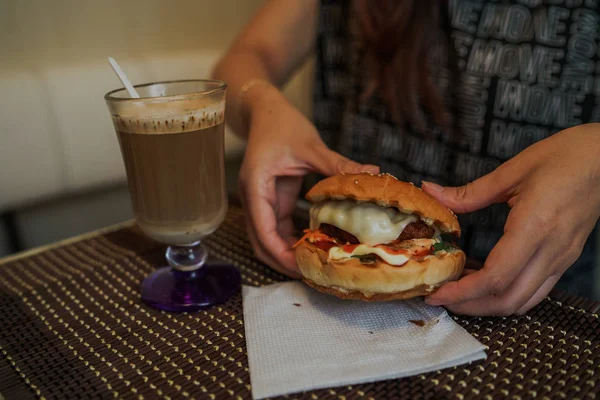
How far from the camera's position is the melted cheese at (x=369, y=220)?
0.85 metres

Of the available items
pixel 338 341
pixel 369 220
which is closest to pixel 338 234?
pixel 369 220

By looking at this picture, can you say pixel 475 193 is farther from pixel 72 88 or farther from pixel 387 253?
pixel 72 88

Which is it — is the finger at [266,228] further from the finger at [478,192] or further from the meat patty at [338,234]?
the finger at [478,192]

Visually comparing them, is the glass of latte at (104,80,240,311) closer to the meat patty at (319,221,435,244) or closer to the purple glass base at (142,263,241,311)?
the purple glass base at (142,263,241,311)

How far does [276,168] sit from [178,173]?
8.7 inches

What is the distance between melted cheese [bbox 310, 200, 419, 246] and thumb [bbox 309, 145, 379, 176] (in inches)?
3.7

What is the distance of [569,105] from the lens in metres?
1.15

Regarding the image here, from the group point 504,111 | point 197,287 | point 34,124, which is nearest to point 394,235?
point 197,287

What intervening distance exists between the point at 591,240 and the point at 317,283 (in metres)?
0.87

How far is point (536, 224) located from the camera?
80 cm

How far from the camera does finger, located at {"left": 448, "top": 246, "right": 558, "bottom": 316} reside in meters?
0.82

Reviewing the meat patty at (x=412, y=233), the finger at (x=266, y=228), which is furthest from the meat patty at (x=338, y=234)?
the finger at (x=266, y=228)

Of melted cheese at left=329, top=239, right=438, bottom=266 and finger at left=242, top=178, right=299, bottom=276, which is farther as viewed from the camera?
finger at left=242, top=178, right=299, bottom=276

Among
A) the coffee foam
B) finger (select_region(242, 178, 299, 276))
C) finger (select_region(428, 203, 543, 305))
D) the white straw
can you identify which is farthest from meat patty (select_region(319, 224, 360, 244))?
the white straw
